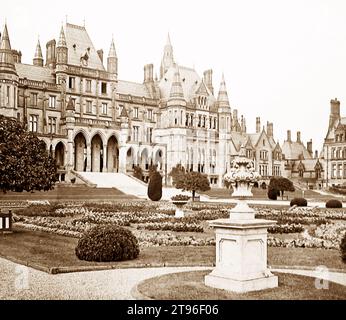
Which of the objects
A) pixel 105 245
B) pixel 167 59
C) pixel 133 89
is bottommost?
pixel 105 245

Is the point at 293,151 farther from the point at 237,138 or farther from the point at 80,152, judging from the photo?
the point at 80,152

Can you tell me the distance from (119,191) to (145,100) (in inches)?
1328

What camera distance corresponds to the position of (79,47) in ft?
254

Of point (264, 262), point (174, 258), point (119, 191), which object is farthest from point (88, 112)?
point (264, 262)

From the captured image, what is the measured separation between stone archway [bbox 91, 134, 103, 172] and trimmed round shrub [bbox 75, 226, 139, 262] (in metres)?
61.0

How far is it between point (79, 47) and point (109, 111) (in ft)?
34.0

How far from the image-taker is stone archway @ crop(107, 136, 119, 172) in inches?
3068

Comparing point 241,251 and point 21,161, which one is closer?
point 241,251

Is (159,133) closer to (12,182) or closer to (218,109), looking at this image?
(218,109)

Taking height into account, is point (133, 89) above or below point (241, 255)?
above

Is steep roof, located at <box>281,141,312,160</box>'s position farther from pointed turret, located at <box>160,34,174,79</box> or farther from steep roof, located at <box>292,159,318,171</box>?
pointed turret, located at <box>160,34,174,79</box>

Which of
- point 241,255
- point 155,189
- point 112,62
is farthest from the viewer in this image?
point 112,62

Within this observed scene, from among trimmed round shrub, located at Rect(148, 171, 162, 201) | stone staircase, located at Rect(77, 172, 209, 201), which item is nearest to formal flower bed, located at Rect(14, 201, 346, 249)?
trimmed round shrub, located at Rect(148, 171, 162, 201)

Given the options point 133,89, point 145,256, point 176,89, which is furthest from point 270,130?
point 145,256
